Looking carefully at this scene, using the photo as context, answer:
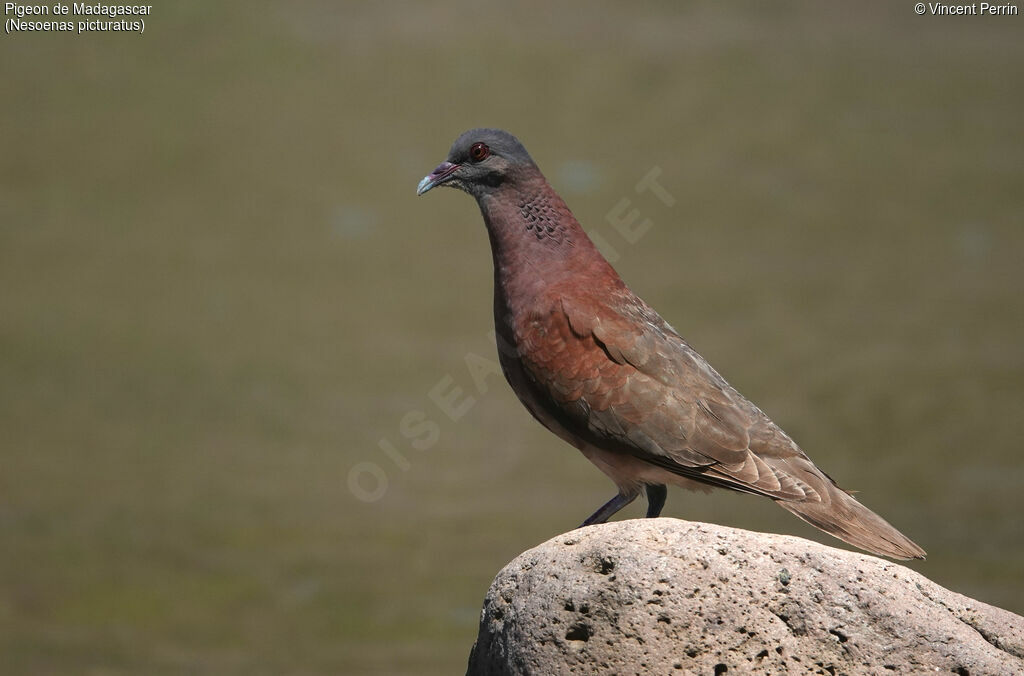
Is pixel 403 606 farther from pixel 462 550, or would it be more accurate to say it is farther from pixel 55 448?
pixel 55 448

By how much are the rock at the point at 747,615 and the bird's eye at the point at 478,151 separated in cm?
316

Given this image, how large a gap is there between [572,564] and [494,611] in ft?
1.89

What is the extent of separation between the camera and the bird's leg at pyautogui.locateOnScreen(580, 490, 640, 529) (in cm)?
899

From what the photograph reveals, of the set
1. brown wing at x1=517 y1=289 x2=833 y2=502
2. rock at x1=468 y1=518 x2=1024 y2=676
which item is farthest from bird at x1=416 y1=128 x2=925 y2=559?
rock at x1=468 y1=518 x2=1024 y2=676

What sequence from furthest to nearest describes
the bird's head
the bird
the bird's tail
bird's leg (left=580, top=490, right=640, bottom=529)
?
the bird's head
bird's leg (left=580, top=490, right=640, bottom=529)
the bird
the bird's tail

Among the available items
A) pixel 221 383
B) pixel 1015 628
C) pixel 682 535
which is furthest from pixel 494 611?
pixel 221 383

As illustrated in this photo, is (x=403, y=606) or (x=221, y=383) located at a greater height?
(x=221, y=383)

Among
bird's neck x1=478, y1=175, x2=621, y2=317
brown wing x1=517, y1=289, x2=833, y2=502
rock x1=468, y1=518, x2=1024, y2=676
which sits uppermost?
bird's neck x1=478, y1=175, x2=621, y2=317

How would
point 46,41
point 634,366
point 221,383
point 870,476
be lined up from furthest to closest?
point 46,41 → point 221,383 → point 870,476 → point 634,366

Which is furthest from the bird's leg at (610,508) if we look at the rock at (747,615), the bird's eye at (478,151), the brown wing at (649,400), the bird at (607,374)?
the bird's eye at (478,151)

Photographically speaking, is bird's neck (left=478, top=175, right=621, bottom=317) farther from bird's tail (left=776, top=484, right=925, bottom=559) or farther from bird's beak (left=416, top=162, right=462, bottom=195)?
bird's tail (left=776, top=484, right=925, bottom=559)

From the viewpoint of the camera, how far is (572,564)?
7633 mm

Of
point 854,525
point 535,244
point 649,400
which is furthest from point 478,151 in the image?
point 854,525

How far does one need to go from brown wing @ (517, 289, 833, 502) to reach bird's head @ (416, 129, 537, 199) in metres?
0.94
